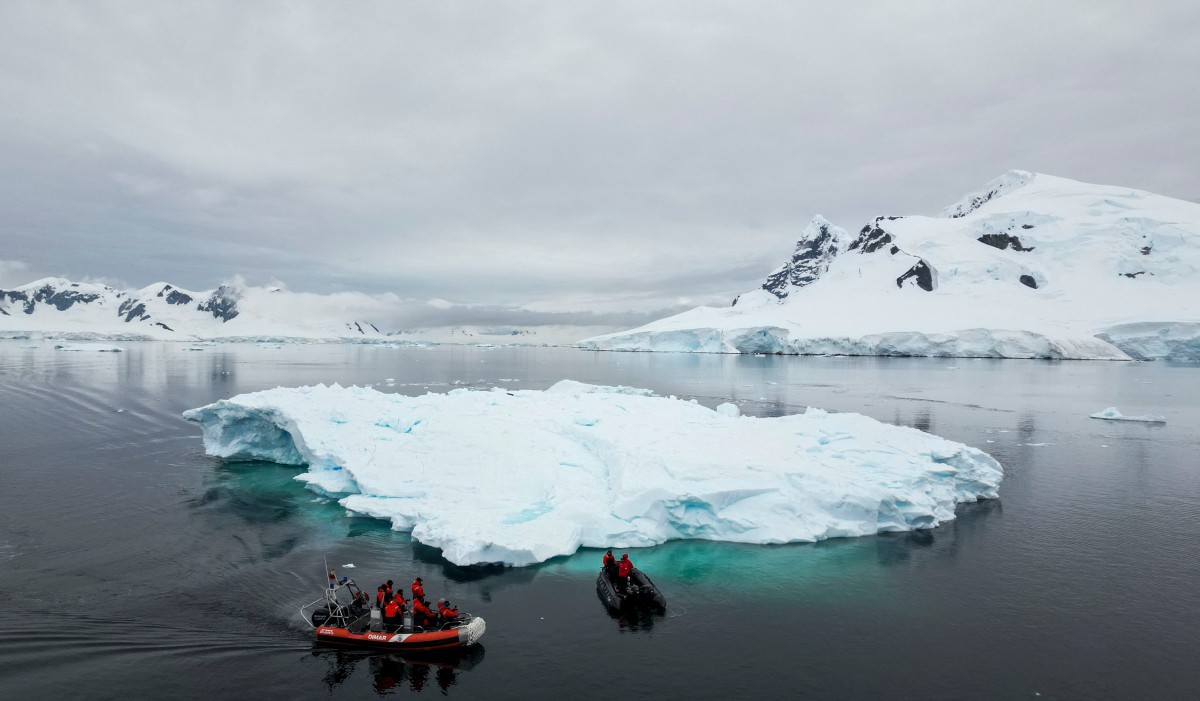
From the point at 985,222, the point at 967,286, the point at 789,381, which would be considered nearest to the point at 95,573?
the point at 789,381

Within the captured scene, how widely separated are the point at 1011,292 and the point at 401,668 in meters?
157

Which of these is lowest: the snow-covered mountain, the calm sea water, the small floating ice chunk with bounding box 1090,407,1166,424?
the calm sea water

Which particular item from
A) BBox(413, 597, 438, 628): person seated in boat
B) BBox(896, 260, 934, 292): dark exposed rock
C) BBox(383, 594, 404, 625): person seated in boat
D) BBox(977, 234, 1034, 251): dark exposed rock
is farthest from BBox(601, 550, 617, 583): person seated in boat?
BBox(977, 234, 1034, 251): dark exposed rock

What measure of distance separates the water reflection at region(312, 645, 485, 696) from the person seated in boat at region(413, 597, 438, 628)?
1.98 feet

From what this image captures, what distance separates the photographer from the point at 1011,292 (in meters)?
137

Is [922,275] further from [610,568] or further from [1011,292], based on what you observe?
[610,568]

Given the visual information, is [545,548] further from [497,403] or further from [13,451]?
[13,451]

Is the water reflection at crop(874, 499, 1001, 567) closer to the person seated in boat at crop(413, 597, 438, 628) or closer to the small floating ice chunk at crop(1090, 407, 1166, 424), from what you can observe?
the person seated in boat at crop(413, 597, 438, 628)

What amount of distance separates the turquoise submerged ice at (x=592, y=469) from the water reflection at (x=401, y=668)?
4.21 metres

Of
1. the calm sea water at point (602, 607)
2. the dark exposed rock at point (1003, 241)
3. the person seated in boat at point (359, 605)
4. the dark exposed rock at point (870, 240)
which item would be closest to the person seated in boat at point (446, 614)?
the calm sea water at point (602, 607)

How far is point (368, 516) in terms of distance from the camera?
842 inches

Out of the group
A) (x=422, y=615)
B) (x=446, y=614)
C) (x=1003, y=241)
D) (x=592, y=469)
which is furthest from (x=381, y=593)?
(x=1003, y=241)

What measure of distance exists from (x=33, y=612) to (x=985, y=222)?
188 meters

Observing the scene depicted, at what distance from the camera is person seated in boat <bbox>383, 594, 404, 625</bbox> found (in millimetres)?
13195
